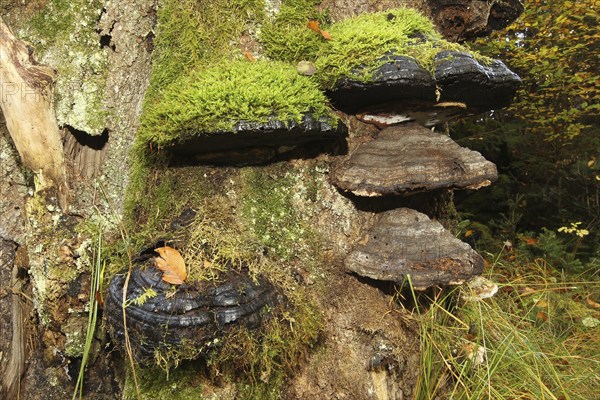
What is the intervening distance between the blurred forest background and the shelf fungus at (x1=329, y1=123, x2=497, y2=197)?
5.48 metres

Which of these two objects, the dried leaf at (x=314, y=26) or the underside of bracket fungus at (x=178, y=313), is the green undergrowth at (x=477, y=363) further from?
the dried leaf at (x=314, y=26)

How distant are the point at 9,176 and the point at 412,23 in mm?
2432

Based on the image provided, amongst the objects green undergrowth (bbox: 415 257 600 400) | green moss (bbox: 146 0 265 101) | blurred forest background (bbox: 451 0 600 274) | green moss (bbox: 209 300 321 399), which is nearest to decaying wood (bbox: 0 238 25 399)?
green moss (bbox: 146 0 265 101)

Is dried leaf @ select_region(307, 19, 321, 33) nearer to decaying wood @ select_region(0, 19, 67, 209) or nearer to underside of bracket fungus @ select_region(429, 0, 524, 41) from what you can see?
underside of bracket fungus @ select_region(429, 0, 524, 41)

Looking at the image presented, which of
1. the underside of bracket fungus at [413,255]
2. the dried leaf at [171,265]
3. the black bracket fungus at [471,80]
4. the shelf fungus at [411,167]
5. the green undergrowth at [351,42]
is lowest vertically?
the underside of bracket fungus at [413,255]

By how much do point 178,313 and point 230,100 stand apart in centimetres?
92

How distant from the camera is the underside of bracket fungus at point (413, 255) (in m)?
2.04

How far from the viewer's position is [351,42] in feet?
6.77

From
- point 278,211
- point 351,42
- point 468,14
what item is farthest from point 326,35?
point 468,14

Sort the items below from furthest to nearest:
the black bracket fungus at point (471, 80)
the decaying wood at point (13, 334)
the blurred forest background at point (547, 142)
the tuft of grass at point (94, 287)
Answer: the blurred forest background at point (547, 142)
the decaying wood at point (13, 334)
the tuft of grass at point (94, 287)
the black bracket fungus at point (471, 80)

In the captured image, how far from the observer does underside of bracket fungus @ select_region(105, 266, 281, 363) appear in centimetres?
169

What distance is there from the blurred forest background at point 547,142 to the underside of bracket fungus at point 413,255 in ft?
18.0

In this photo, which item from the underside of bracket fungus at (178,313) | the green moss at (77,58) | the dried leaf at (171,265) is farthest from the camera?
the green moss at (77,58)

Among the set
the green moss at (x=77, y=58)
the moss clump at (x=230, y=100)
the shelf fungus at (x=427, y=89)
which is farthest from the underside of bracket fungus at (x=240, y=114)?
the green moss at (x=77, y=58)
